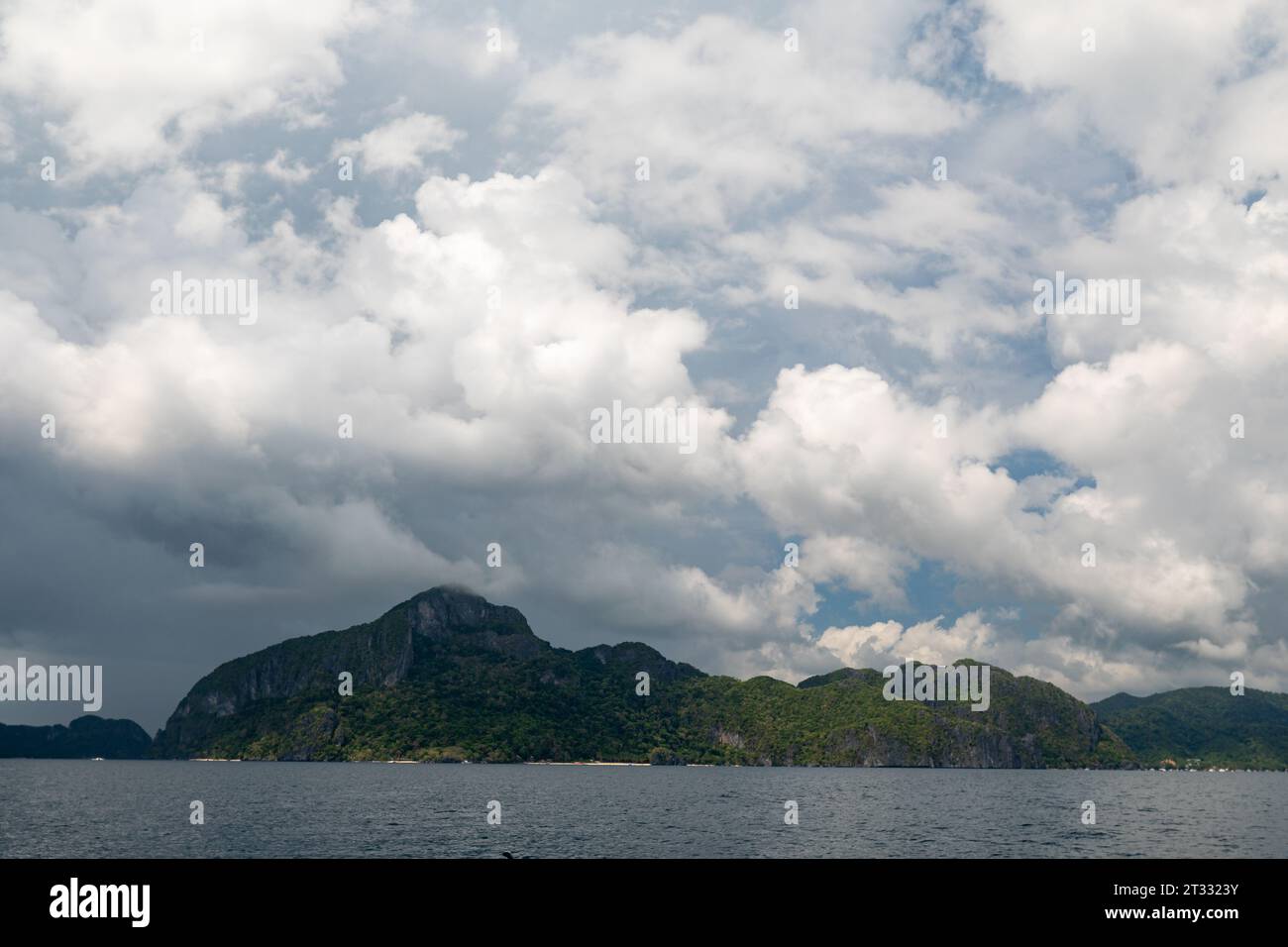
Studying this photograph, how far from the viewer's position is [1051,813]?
156500 mm

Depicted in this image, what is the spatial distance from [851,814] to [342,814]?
75.5 metres

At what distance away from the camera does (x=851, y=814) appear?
462ft

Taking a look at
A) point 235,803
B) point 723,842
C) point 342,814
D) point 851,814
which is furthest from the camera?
point 235,803

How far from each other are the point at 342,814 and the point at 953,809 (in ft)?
335
